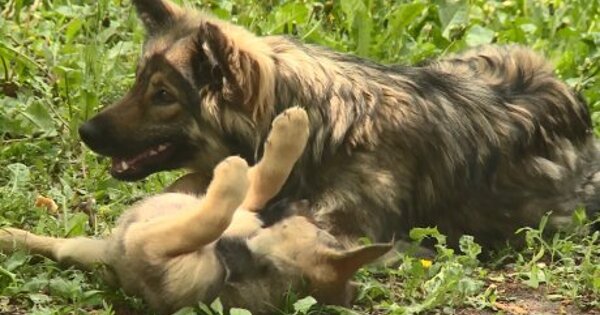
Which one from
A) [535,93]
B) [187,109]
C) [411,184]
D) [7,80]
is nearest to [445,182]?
[411,184]

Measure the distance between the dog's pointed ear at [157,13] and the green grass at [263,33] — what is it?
36.6 inches

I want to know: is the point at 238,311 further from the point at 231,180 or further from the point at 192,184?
the point at 192,184

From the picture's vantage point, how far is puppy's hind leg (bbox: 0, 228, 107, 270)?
5.40 metres

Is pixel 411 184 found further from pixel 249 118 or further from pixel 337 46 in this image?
pixel 337 46

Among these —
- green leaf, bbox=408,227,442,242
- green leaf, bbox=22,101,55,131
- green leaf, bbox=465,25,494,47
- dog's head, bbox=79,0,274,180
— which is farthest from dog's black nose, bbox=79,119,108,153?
green leaf, bbox=465,25,494,47

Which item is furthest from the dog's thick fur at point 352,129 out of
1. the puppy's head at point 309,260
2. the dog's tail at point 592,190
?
the puppy's head at point 309,260

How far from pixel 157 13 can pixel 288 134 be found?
4.23 ft

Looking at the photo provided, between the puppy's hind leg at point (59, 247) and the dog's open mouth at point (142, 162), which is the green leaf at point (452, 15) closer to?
the dog's open mouth at point (142, 162)

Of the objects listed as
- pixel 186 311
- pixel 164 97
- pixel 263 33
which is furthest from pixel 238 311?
pixel 263 33

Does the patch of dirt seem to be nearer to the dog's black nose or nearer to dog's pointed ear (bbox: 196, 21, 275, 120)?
dog's pointed ear (bbox: 196, 21, 275, 120)

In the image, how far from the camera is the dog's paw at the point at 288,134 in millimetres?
5312

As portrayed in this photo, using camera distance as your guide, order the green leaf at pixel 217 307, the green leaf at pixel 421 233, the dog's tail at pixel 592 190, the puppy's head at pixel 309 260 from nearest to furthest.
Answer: the green leaf at pixel 217 307 → the puppy's head at pixel 309 260 → the green leaf at pixel 421 233 → the dog's tail at pixel 592 190

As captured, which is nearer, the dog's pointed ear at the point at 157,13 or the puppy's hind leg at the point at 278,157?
the puppy's hind leg at the point at 278,157

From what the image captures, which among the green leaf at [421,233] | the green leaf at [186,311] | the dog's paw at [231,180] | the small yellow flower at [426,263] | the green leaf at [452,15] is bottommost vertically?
the small yellow flower at [426,263]
